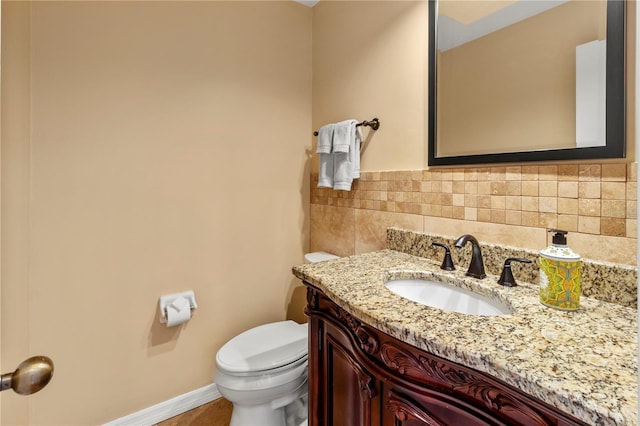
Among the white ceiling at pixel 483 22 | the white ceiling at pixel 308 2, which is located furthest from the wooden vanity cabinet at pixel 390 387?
the white ceiling at pixel 308 2

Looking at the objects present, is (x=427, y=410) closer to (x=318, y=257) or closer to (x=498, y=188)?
(x=498, y=188)

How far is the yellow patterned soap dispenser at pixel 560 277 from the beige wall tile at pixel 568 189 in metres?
0.19

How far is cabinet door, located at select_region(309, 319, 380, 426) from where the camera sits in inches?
31.5

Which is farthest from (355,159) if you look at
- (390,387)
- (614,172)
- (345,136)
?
(390,387)

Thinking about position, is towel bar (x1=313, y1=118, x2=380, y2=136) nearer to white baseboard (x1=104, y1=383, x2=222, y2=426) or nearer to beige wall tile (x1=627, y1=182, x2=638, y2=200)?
beige wall tile (x1=627, y1=182, x2=638, y2=200)

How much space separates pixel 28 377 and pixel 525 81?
1.46m

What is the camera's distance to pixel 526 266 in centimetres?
96

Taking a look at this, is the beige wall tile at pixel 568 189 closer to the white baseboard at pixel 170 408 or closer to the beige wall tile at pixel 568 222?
the beige wall tile at pixel 568 222

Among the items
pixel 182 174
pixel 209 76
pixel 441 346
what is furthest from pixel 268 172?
pixel 441 346

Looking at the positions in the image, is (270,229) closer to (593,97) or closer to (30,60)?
(30,60)

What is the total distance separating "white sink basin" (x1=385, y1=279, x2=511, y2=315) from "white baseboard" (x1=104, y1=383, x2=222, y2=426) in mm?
1199

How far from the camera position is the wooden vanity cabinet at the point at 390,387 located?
1.79ft

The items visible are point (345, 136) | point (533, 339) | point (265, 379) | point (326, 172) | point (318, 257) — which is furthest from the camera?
point (318, 257)

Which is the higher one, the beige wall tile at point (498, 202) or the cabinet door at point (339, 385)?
the beige wall tile at point (498, 202)
